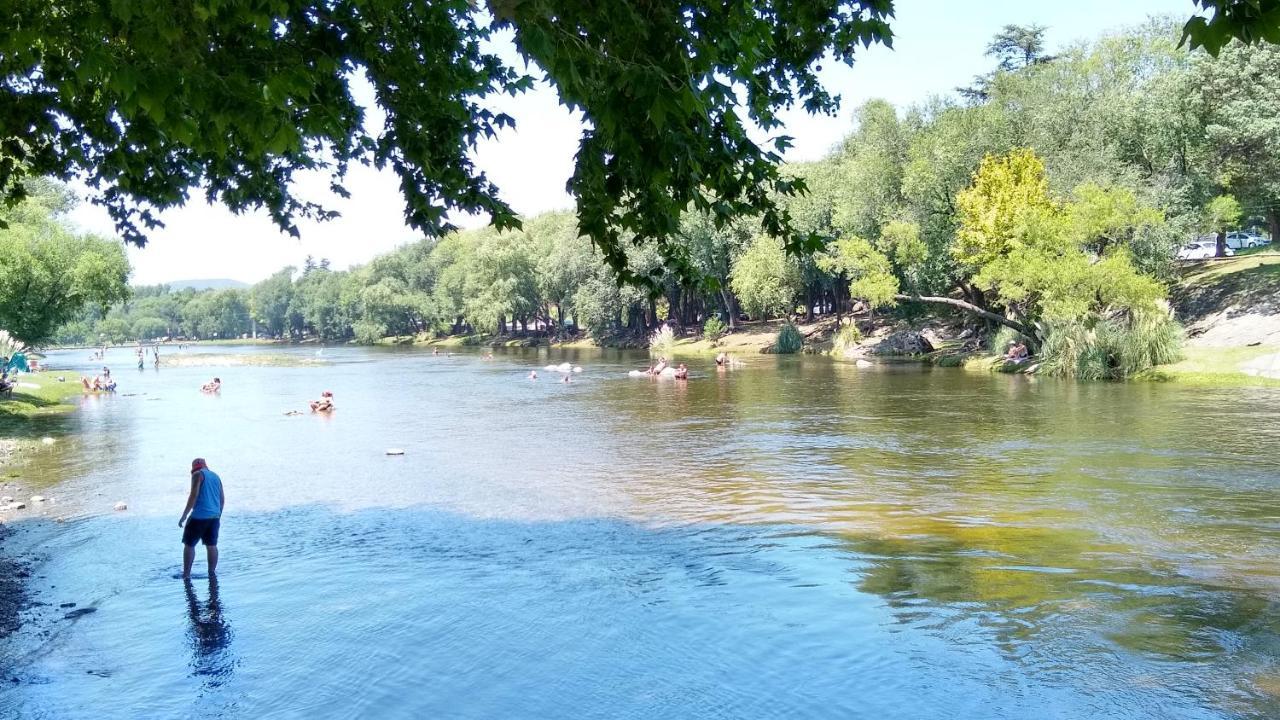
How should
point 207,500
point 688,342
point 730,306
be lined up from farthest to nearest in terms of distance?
1. point 688,342
2. point 730,306
3. point 207,500

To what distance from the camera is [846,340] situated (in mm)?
66688

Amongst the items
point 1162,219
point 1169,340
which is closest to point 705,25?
point 1169,340

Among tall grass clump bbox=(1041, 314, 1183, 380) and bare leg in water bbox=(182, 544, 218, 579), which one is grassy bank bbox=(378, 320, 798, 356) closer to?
tall grass clump bbox=(1041, 314, 1183, 380)

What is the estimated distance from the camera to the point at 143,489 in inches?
853

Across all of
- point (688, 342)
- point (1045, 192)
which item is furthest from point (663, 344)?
point (1045, 192)

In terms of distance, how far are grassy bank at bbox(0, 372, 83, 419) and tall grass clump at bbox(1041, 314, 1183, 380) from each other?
47.3m

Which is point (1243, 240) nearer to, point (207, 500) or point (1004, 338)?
point (1004, 338)

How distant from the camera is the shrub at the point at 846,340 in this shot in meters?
66.4

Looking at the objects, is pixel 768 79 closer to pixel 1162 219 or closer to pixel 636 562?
pixel 636 562

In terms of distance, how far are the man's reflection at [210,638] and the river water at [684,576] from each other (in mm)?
50

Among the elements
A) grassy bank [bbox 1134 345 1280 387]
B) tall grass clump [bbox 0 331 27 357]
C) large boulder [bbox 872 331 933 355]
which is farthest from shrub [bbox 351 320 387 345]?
grassy bank [bbox 1134 345 1280 387]

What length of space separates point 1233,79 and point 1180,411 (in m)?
27.1

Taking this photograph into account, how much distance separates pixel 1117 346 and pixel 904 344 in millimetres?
21604

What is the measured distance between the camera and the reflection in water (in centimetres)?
1010
